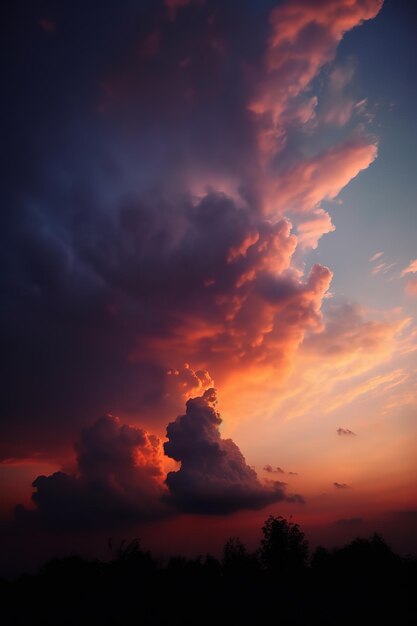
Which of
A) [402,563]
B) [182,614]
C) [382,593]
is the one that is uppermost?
[182,614]

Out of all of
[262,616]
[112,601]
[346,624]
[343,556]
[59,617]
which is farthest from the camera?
[343,556]

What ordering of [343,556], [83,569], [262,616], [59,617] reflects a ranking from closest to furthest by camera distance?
[262,616], [59,617], [343,556], [83,569]

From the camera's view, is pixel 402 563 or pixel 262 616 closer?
pixel 262 616

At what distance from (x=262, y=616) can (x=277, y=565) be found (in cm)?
5771

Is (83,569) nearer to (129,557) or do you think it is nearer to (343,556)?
(129,557)

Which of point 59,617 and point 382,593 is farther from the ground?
point 59,617

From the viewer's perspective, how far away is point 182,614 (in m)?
33.4

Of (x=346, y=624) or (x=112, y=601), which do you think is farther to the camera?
(x=112, y=601)

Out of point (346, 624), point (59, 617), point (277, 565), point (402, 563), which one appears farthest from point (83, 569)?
point (346, 624)

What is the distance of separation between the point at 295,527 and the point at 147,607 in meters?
62.1

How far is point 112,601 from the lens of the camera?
3978 cm

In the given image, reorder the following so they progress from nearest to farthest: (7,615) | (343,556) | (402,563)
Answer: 1. (7,615)
2. (402,563)
3. (343,556)

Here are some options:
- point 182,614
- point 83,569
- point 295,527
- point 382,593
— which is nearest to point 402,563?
point 295,527

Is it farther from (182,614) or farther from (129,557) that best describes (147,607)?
(129,557)
